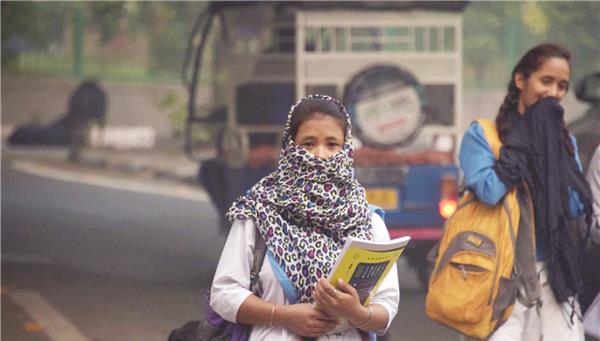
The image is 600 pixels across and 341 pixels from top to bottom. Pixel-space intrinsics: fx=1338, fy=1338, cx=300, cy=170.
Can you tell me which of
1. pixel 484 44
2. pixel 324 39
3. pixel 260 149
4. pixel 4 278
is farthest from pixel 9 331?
pixel 484 44

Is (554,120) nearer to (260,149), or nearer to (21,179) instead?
(260,149)

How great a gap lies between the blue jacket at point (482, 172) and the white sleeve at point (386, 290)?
1.04 m

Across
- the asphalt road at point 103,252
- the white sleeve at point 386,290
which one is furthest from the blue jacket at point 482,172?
the asphalt road at point 103,252

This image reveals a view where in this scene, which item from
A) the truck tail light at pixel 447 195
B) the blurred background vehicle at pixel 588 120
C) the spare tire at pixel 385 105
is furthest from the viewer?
the truck tail light at pixel 447 195

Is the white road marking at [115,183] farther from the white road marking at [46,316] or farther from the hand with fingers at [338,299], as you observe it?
the hand with fingers at [338,299]

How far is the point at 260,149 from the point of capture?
7914 mm

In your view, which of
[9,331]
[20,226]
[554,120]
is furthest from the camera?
[20,226]

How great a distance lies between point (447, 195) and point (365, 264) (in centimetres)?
456

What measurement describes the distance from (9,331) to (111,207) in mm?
998

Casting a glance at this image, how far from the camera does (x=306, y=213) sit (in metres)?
3.56

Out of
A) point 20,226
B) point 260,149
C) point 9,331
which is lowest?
point 9,331

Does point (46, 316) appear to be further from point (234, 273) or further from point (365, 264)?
point (365, 264)

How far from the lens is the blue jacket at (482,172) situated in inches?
185

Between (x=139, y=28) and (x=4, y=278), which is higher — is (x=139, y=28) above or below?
above
